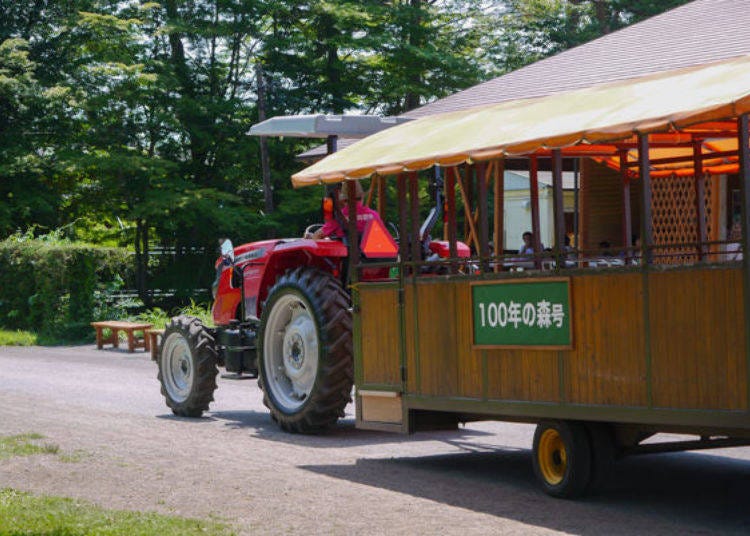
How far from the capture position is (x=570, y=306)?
369 inches

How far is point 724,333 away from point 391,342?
152 inches

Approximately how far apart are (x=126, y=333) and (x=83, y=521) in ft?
67.4

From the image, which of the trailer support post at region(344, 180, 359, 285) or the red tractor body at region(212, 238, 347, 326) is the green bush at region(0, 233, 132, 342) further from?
the trailer support post at region(344, 180, 359, 285)

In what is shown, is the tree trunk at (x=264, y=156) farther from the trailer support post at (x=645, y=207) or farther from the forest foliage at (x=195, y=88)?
the trailer support post at (x=645, y=207)

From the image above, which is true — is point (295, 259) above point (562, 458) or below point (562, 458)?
above

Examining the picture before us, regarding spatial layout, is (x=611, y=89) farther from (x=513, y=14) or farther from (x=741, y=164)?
(x=513, y=14)

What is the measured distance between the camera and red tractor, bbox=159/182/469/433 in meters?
12.8

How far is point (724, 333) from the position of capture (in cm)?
815

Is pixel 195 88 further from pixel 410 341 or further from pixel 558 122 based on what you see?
pixel 558 122

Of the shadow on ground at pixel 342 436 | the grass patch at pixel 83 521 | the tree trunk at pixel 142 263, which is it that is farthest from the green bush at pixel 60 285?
the grass patch at pixel 83 521

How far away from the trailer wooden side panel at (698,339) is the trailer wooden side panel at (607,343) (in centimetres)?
15

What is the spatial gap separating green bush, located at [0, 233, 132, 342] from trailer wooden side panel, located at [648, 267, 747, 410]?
24150 millimetres

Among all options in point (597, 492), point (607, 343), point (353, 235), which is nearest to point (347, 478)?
point (597, 492)

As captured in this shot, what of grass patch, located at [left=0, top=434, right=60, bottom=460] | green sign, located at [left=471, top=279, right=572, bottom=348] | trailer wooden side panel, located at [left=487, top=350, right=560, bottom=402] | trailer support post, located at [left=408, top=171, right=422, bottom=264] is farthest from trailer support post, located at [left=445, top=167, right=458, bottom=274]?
grass patch, located at [left=0, top=434, right=60, bottom=460]
